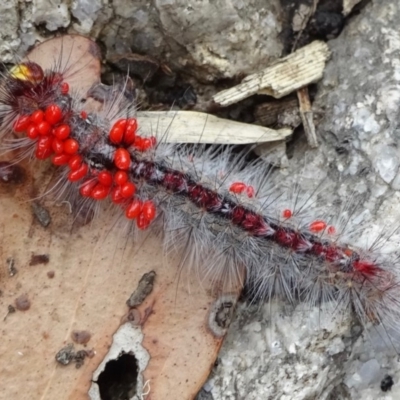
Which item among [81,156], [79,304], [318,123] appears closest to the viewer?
[79,304]

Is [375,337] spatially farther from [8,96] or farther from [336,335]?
[8,96]

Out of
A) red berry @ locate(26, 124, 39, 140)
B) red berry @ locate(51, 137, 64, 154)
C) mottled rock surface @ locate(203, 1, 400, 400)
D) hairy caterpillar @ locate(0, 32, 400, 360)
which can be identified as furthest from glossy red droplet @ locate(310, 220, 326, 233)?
red berry @ locate(26, 124, 39, 140)

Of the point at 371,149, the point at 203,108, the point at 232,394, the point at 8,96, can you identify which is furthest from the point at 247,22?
the point at 232,394

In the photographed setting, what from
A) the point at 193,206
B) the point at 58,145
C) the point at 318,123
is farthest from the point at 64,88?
the point at 318,123

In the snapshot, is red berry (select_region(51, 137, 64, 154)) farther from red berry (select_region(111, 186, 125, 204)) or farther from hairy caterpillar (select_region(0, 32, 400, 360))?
red berry (select_region(111, 186, 125, 204))

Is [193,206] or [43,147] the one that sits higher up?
[193,206]

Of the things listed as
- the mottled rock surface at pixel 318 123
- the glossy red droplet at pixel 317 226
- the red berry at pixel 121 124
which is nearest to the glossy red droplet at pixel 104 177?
the red berry at pixel 121 124

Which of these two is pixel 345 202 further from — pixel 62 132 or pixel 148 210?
pixel 62 132
